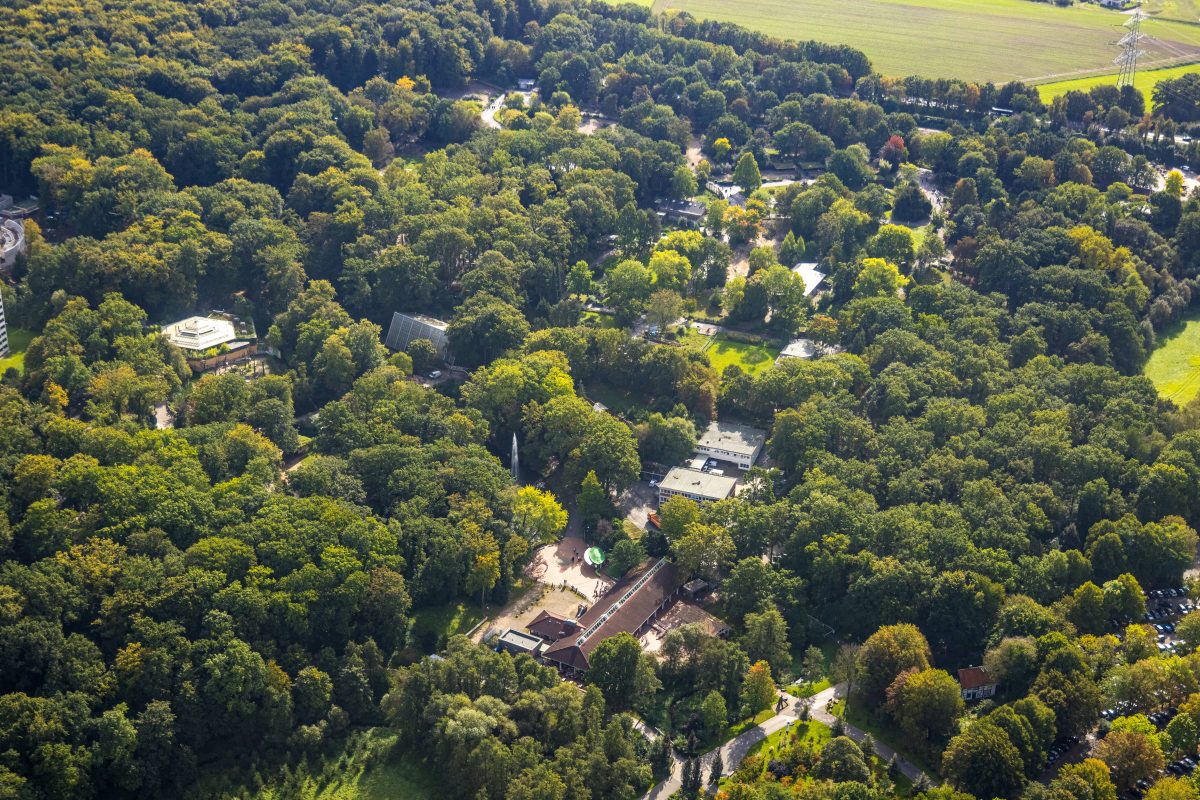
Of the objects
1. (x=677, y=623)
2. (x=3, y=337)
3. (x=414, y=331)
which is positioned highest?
(x=3, y=337)

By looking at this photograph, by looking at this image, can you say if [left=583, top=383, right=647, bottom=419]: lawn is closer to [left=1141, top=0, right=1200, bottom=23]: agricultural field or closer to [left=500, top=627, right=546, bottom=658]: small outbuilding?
[left=500, top=627, right=546, bottom=658]: small outbuilding

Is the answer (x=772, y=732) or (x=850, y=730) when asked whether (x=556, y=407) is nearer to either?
(x=772, y=732)

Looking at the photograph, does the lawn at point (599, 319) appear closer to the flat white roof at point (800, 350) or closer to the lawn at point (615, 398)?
the lawn at point (615, 398)

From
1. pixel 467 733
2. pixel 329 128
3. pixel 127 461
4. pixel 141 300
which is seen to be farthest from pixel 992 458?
pixel 329 128

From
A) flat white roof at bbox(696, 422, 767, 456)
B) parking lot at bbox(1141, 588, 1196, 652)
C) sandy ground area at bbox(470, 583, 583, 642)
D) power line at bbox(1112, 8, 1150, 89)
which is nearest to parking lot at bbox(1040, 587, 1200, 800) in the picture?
parking lot at bbox(1141, 588, 1196, 652)

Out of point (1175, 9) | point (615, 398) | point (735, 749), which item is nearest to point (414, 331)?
point (615, 398)

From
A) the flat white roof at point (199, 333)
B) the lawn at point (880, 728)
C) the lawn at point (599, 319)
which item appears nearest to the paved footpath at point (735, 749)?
the lawn at point (880, 728)
